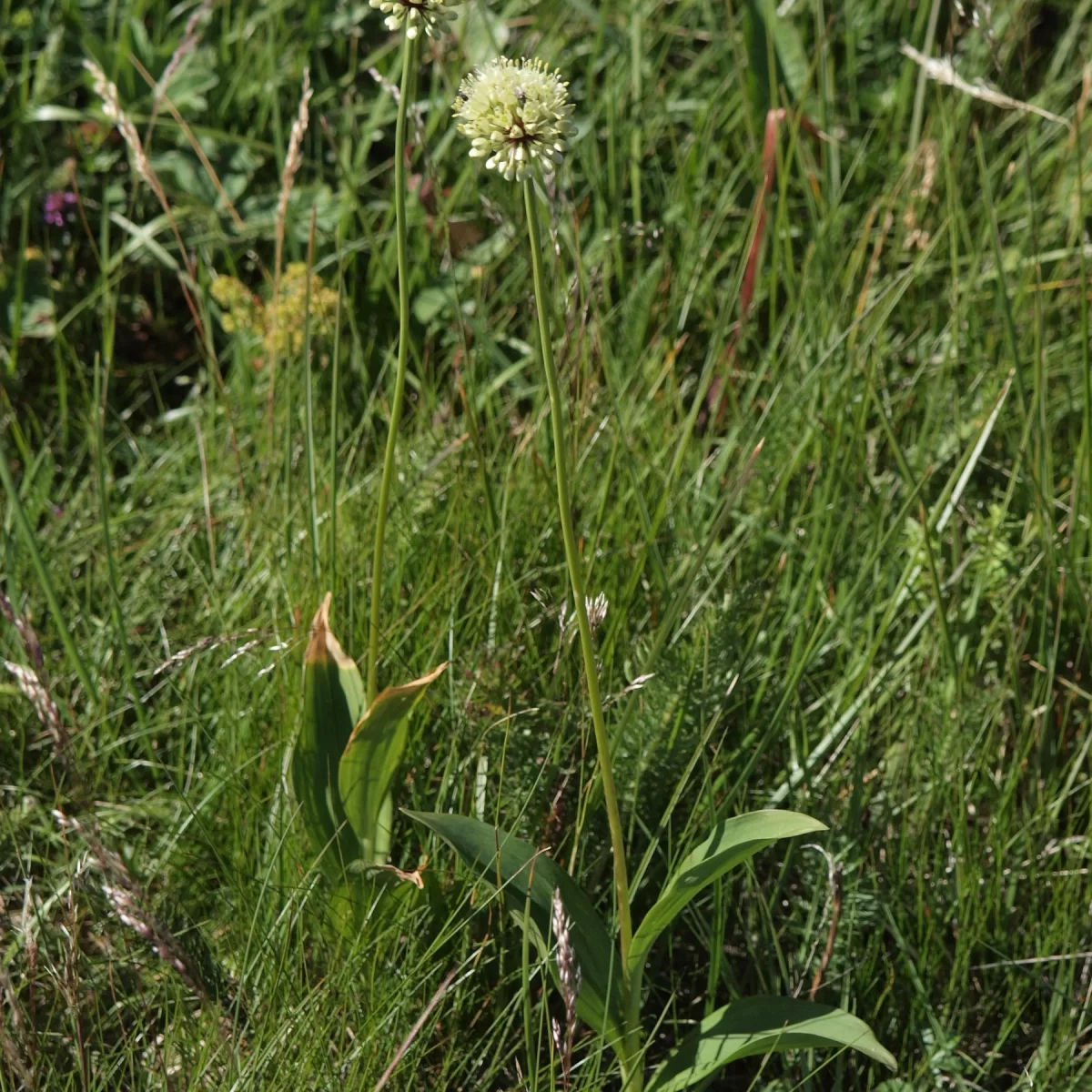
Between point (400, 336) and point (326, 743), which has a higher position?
point (400, 336)

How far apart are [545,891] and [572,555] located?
0.35m

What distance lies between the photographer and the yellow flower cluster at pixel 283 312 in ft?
6.62

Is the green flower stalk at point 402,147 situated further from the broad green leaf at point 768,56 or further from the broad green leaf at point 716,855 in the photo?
the broad green leaf at point 768,56

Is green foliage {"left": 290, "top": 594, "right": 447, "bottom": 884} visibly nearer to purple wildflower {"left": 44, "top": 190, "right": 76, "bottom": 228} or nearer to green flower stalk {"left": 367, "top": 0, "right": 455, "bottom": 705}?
green flower stalk {"left": 367, "top": 0, "right": 455, "bottom": 705}

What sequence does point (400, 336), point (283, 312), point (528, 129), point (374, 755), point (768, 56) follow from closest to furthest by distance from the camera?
point (528, 129)
point (400, 336)
point (374, 755)
point (283, 312)
point (768, 56)

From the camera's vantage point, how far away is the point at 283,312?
2.06m

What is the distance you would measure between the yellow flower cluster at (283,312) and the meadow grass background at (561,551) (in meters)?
0.08

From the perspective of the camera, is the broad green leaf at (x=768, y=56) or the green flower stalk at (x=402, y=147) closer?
the green flower stalk at (x=402, y=147)

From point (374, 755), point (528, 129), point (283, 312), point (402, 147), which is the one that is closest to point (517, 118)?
point (528, 129)

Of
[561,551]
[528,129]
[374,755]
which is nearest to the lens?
[528,129]

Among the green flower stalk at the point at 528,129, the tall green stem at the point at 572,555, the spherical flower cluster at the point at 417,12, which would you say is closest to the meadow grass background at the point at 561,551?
the tall green stem at the point at 572,555

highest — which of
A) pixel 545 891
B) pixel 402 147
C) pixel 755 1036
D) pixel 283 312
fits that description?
pixel 402 147

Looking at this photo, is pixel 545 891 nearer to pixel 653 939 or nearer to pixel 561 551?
pixel 653 939

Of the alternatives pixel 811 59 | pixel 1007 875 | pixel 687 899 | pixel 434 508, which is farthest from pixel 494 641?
pixel 811 59
